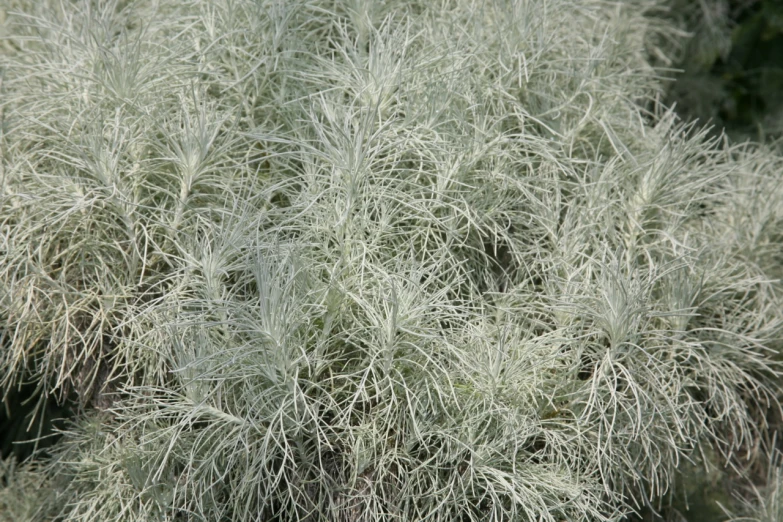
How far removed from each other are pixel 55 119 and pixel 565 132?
1.31m

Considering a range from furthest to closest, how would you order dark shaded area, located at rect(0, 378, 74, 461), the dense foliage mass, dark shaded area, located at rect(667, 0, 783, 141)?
1. dark shaded area, located at rect(667, 0, 783, 141)
2. dark shaded area, located at rect(0, 378, 74, 461)
3. the dense foliage mass

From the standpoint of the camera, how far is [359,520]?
1.48 m

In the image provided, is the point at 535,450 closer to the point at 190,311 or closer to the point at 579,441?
the point at 579,441

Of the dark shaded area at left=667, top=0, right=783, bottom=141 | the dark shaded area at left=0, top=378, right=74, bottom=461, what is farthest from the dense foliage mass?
the dark shaded area at left=667, top=0, right=783, bottom=141

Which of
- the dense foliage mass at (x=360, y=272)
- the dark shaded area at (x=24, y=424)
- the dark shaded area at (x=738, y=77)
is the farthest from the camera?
the dark shaded area at (x=738, y=77)

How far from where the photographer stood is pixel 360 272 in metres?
1.61

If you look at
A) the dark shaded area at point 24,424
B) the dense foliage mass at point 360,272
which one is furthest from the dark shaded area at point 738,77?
the dark shaded area at point 24,424

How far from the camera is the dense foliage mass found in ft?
4.91

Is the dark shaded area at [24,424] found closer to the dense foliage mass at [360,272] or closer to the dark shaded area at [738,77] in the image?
the dense foliage mass at [360,272]

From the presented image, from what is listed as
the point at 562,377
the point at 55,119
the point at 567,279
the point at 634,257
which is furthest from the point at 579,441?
the point at 55,119

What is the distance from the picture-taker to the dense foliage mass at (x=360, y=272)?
1495 mm

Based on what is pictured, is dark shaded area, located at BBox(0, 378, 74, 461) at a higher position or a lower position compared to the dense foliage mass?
lower

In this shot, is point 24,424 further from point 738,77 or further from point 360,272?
point 738,77

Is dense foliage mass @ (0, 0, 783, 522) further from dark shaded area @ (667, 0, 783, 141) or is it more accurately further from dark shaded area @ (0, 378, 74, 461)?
dark shaded area @ (667, 0, 783, 141)
